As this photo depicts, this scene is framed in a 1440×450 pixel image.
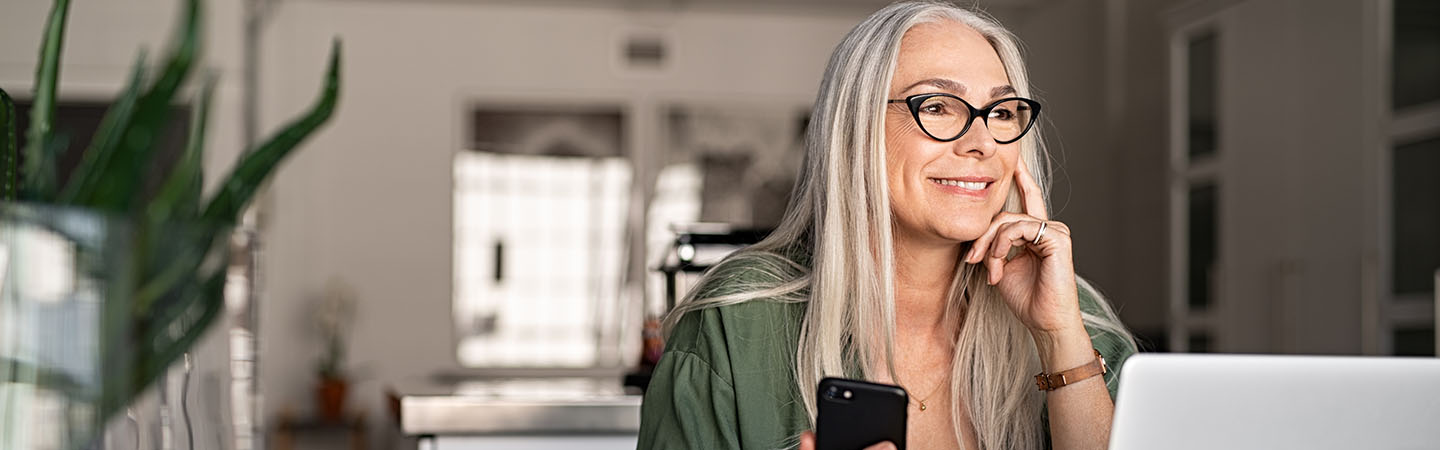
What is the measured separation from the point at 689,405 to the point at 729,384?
49 mm

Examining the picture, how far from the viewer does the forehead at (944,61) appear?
1528 millimetres

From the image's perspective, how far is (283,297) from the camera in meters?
6.49

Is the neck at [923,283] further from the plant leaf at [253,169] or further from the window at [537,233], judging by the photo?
the window at [537,233]

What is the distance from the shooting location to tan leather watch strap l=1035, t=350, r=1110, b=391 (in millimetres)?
1454

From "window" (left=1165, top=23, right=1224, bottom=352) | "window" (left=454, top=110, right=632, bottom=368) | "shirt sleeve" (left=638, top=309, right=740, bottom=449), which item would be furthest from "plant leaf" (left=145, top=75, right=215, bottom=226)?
"window" (left=454, top=110, right=632, bottom=368)

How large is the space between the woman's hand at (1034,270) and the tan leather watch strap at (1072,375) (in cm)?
4

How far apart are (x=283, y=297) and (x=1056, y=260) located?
5.58 metres

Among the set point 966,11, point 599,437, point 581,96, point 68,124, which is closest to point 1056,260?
→ point 966,11

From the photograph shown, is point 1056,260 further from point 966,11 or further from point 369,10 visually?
point 369,10

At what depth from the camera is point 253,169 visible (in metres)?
0.71

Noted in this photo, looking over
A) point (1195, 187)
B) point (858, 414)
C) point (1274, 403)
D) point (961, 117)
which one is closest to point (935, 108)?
point (961, 117)

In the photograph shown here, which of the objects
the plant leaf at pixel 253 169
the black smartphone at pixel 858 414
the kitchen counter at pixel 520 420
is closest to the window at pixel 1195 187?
the kitchen counter at pixel 520 420

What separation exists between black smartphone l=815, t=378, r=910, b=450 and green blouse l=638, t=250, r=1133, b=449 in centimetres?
32

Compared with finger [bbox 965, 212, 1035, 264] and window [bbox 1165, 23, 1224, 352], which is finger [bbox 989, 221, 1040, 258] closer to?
finger [bbox 965, 212, 1035, 264]
